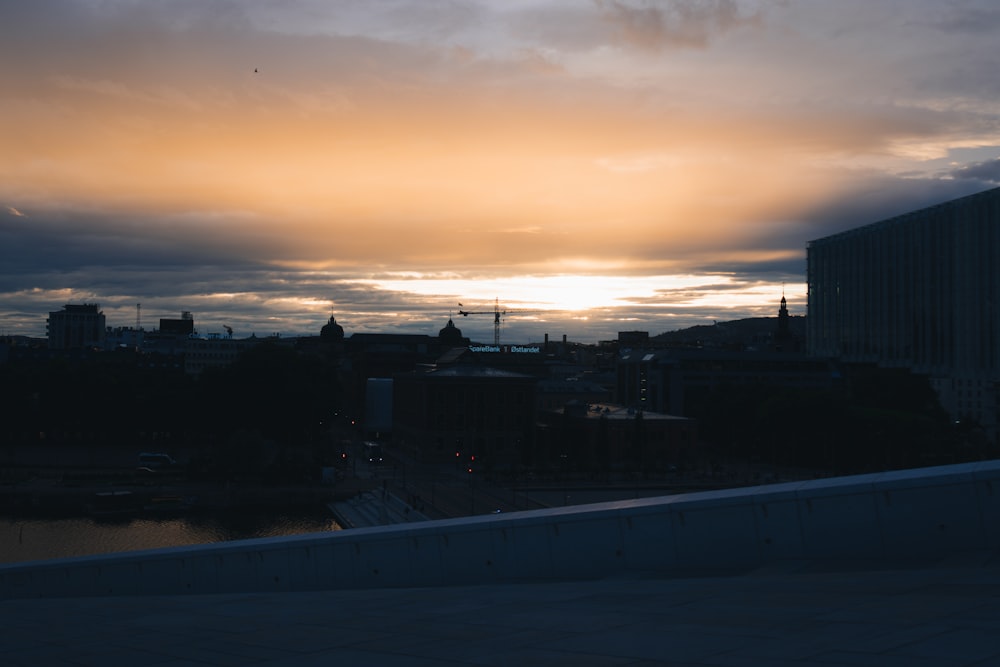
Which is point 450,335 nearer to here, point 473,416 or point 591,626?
point 473,416

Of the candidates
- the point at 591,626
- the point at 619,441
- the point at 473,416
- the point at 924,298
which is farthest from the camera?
the point at 924,298

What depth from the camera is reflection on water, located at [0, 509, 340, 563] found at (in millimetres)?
52688

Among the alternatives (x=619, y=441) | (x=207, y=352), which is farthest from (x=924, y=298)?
(x=207, y=352)

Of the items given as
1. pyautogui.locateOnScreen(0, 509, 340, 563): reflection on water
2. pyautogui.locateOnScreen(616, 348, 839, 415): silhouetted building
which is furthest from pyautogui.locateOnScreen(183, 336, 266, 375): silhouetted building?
pyautogui.locateOnScreen(0, 509, 340, 563): reflection on water

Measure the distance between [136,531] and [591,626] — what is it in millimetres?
51980

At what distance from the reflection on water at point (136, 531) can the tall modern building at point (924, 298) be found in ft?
213

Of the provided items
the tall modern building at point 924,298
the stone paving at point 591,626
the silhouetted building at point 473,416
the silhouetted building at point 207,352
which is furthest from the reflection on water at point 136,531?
the silhouetted building at point 207,352

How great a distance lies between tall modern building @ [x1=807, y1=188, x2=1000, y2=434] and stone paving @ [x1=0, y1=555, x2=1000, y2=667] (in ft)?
283

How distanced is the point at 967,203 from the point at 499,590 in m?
89.8

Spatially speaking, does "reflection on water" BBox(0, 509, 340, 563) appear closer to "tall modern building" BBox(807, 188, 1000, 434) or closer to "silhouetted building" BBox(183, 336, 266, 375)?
"tall modern building" BBox(807, 188, 1000, 434)

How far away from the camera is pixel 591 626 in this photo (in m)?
11.4

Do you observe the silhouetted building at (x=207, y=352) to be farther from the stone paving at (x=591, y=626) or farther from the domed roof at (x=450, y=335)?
the stone paving at (x=591, y=626)

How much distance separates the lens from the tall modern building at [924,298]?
91.8 metres

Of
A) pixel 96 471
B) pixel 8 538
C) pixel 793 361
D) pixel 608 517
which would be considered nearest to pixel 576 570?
pixel 608 517
